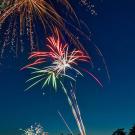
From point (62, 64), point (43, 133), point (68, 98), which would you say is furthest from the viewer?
point (43, 133)

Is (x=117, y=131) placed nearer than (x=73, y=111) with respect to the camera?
No

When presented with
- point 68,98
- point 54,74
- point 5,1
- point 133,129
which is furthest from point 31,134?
point 133,129

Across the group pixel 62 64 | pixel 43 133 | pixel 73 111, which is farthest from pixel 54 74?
pixel 43 133

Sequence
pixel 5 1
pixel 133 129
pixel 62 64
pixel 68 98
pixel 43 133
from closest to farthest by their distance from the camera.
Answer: pixel 5 1 < pixel 68 98 < pixel 62 64 < pixel 43 133 < pixel 133 129

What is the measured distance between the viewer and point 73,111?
1817 centimetres

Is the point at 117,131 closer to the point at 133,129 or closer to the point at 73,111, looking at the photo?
the point at 133,129

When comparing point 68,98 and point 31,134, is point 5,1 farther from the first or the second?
point 31,134

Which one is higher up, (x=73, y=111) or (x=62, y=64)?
(x=62, y=64)

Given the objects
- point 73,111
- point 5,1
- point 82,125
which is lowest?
point 82,125

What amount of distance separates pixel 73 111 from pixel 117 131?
78224mm

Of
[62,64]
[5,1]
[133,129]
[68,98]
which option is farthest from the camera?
[133,129]

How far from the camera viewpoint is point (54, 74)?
19984 millimetres

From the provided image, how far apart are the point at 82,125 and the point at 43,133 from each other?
1276 centimetres

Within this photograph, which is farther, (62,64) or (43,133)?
(43,133)
